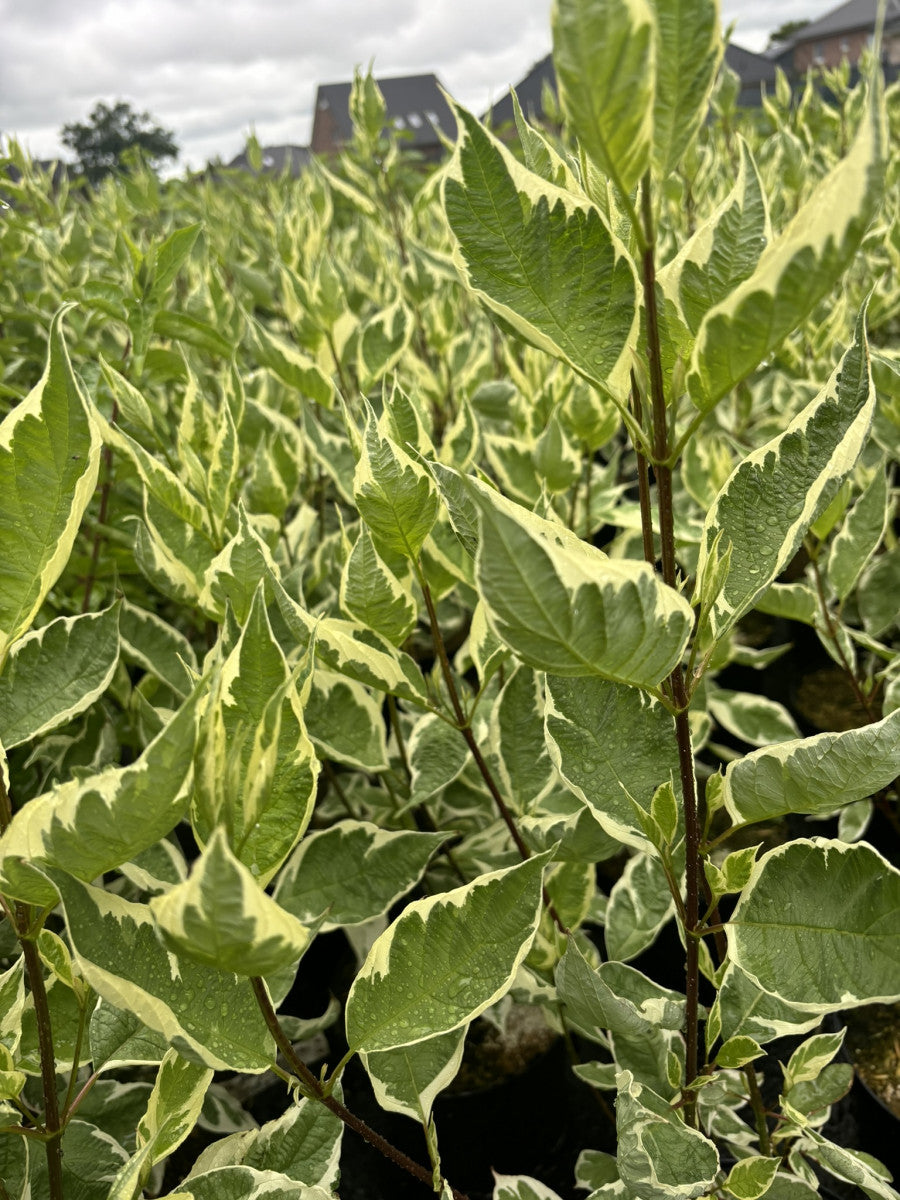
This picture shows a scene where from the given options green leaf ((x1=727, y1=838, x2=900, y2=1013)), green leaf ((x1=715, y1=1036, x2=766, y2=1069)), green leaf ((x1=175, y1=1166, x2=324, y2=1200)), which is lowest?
green leaf ((x1=175, y1=1166, x2=324, y2=1200))

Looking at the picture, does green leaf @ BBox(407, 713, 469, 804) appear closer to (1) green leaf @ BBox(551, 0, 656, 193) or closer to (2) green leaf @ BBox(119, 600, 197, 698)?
(2) green leaf @ BBox(119, 600, 197, 698)

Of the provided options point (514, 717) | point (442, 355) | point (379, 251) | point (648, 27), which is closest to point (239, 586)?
point (514, 717)

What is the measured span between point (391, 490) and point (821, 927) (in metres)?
0.45

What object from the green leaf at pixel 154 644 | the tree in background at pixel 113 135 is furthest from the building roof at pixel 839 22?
the green leaf at pixel 154 644

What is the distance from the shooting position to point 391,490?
2.40 feet

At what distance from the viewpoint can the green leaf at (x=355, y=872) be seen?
873 mm

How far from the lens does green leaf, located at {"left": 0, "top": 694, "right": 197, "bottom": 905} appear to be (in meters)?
0.43

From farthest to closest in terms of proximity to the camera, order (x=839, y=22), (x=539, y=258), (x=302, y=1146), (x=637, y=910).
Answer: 1. (x=839, y=22)
2. (x=637, y=910)
3. (x=302, y=1146)
4. (x=539, y=258)

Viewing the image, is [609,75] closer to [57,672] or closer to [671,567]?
[671,567]

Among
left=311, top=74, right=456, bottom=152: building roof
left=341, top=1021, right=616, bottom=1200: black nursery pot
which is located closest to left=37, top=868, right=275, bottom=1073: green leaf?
left=341, top=1021, right=616, bottom=1200: black nursery pot

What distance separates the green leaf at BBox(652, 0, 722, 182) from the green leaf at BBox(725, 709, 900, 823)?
14.0 inches

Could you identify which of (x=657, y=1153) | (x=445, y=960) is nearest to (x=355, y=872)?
(x=445, y=960)

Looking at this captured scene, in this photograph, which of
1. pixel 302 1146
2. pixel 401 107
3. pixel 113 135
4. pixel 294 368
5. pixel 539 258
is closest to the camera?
pixel 539 258

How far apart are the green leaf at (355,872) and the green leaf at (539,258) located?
53 cm
